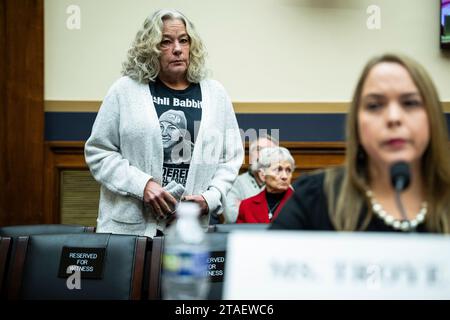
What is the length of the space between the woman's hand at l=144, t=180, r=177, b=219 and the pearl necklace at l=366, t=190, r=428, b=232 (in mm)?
1112

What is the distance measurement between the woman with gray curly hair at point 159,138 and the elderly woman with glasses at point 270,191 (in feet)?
3.65

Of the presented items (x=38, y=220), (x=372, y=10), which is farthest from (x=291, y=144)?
(x=38, y=220)

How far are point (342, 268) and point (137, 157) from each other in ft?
4.90

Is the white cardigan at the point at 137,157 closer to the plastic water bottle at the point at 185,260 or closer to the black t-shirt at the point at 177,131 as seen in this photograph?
the black t-shirt at the point at 177,131

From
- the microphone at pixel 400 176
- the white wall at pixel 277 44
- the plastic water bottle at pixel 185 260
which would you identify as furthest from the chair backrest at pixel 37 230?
the white wall at pixel 277 44

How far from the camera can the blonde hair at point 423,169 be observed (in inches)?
51.6

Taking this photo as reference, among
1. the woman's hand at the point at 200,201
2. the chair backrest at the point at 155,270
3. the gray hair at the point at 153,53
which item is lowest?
the chair backrest at the point at 155,270

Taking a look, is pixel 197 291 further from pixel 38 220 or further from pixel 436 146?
pixel 38 220

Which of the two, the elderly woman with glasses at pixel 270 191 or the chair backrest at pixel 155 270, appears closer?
the chair backrest at pixel 155 270

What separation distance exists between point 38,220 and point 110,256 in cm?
262

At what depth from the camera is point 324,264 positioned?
3.47 feet

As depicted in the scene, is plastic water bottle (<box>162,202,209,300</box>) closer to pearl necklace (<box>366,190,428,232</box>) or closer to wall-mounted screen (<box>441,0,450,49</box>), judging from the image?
pearl necklace (<box>366,190,428,232</box>)

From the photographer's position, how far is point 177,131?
7.88 feet

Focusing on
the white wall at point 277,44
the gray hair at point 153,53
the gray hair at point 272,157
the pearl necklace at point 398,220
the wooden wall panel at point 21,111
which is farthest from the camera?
the white wall at point 277,44
